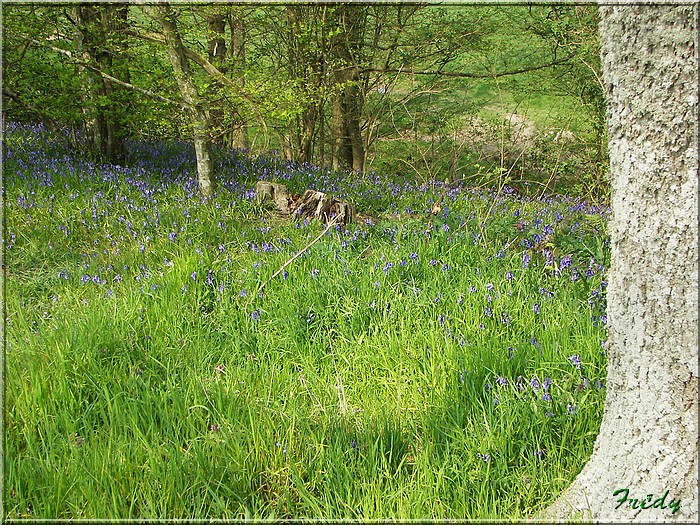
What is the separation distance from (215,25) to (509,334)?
293 inches

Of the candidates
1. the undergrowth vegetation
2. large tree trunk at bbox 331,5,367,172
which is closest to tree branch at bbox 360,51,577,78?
large tree trunk at bbox 331,5,367,172

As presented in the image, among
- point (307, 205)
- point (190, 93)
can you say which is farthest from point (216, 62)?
point (307, 205)

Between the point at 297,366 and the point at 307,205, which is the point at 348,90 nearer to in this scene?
the point at 307,205

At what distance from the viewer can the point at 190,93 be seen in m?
5.64

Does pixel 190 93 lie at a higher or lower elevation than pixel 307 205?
higher

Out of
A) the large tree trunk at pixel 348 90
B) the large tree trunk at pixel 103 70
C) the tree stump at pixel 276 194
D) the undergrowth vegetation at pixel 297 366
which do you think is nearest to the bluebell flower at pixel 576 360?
the undergrowth vegetation at pixel 297 366

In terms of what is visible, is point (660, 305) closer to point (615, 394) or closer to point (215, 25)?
point (615, 394)

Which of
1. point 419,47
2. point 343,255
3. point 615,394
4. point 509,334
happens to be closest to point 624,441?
point 615,394

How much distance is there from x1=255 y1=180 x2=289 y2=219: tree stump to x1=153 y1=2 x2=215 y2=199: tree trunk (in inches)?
19.1

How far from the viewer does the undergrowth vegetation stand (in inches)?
77.2

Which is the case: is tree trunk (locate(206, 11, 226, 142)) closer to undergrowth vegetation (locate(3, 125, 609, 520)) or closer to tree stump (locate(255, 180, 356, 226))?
tree stump (locate(255, 180, 356, 226))

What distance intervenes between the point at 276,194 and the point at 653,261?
461cm

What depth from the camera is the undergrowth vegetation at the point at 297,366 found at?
1.96 m

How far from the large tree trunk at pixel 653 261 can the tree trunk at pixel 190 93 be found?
4505 mm
